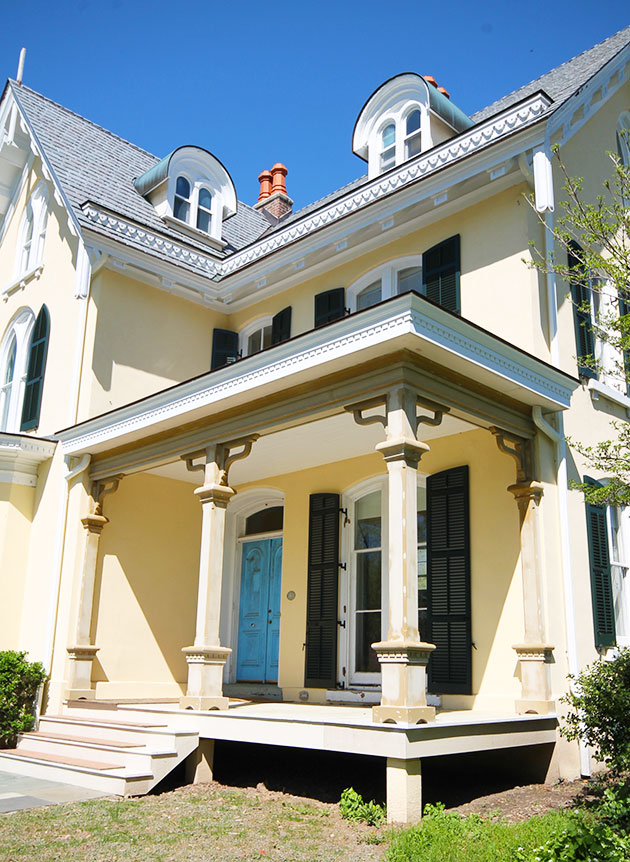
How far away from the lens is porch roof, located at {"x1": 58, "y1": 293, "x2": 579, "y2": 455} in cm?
688

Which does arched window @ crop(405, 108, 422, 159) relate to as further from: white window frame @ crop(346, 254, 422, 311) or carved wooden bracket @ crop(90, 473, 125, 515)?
carved wooden bracket @ crop(90, 473, 125, 515)

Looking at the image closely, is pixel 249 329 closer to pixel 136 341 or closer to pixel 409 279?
pixel 136 341

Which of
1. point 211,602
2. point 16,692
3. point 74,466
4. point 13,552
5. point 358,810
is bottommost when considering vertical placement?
point 358,810

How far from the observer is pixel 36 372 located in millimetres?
12461

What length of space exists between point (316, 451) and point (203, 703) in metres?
3.50

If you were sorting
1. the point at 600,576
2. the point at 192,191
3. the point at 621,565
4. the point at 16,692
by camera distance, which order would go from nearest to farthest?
the point at 600,576 → the point at 621,565 → the point at 16,692 → the point at 192,191

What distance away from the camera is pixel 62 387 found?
1163 centimetres

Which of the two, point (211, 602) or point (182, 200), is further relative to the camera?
point (182, 200)

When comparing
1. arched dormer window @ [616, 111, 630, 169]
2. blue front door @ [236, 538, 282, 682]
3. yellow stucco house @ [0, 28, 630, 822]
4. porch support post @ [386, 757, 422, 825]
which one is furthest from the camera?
blue front door @ [236, 538, 282, 682]

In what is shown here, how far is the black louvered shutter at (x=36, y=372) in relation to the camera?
12.2 m

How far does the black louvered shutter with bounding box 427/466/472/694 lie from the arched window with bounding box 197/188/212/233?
766 centimetres

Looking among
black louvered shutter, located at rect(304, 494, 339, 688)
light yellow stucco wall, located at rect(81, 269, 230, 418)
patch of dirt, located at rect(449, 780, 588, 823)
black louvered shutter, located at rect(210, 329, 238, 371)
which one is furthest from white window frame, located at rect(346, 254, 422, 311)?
patch of dirt, located at rect(449, 780, 588, 823)

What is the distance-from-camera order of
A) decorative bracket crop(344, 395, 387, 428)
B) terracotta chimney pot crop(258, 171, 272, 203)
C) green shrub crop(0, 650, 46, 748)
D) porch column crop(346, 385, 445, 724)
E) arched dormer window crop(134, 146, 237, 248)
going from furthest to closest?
terracotta chimney pot crop(258, 171, 272, 203), arched dormer window crop(134, 146, 237, 248), green shrub crop(0, 650, 46, 748), decorative bracket crop(344, 395, 387, 428), porch column crop(346, 385, 445, 724)

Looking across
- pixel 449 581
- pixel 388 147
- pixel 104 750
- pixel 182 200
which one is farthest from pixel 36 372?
pixel 449 581
